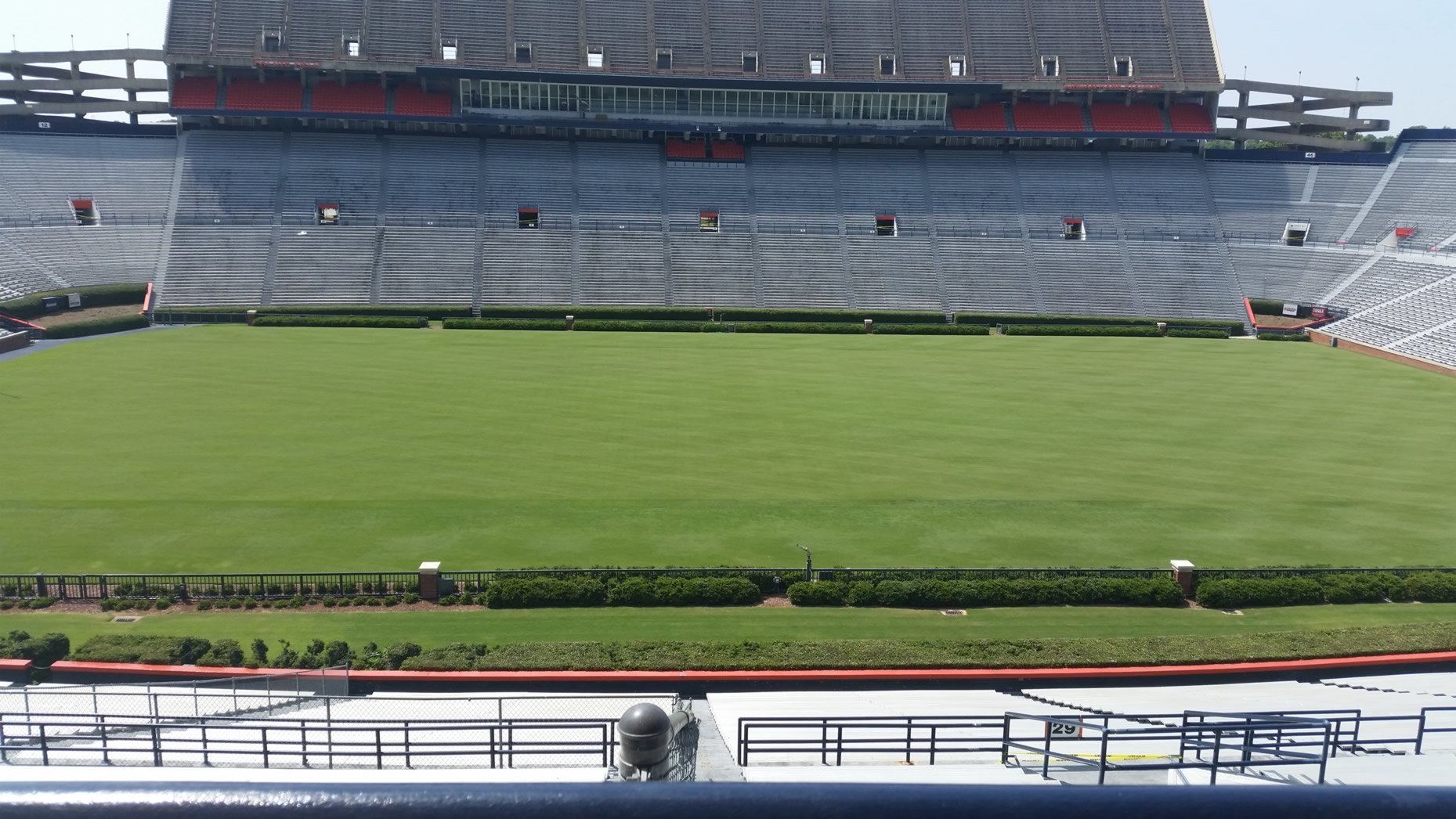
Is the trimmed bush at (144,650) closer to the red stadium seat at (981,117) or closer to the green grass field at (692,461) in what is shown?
the green grass field at (692,461)

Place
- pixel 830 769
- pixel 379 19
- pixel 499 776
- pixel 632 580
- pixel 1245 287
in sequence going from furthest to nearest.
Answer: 1. pixel 379 19
2. pixel 1245 287
3. pixel 632 580
4. pixel 830 769
5. pixel 499 776

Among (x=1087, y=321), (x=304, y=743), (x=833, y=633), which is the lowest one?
(x=833, y=633)

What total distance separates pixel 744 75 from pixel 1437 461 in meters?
53.8

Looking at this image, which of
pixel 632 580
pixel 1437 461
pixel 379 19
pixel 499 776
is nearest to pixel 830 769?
pixel 499 776

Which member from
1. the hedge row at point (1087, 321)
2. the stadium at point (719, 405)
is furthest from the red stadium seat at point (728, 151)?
the hedge row at point (1087, 321)

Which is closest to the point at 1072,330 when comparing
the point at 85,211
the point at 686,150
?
the point at 686,150

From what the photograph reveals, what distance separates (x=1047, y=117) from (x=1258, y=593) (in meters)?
63.2

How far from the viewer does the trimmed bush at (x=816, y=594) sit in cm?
2297

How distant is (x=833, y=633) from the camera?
21.7 meters

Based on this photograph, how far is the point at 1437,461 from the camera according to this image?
33.9 meters

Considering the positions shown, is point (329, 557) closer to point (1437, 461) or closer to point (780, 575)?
point (780, 575)

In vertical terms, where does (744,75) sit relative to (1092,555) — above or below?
above

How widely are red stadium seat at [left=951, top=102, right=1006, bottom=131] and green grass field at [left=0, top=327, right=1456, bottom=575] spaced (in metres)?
34.3

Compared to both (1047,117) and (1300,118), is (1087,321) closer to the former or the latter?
(1047,117)
